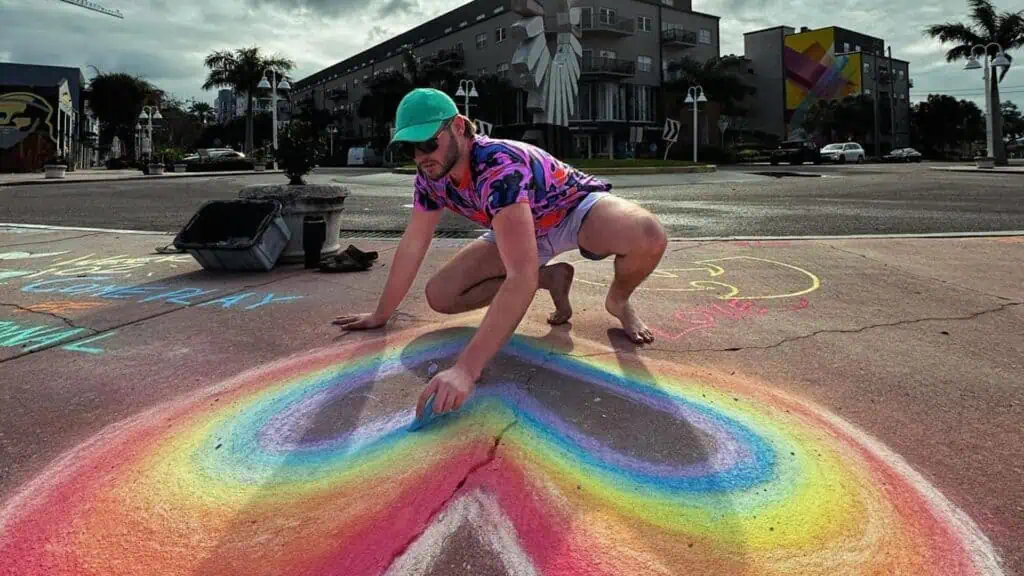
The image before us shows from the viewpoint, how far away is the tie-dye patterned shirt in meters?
2.39

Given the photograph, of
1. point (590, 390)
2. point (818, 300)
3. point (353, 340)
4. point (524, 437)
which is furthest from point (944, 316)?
point (353, 340)

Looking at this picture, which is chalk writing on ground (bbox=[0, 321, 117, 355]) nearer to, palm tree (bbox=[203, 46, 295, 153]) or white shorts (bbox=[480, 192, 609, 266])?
white shorts (bbox=[480, 192, 609, 266])

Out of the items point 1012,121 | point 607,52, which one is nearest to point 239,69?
point 607,52

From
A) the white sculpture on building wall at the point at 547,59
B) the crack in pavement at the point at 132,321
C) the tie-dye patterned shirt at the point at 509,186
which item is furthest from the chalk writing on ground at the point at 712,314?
the white sculpture on building wall at the point at 547,59

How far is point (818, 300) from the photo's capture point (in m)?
4.24

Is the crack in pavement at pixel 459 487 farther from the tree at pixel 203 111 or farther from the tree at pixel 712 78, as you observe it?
the tree at pixel 203 111

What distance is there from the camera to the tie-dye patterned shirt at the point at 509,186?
7.84ft

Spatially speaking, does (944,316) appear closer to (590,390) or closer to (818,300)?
(818,300)

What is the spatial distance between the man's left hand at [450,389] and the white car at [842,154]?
45349mm

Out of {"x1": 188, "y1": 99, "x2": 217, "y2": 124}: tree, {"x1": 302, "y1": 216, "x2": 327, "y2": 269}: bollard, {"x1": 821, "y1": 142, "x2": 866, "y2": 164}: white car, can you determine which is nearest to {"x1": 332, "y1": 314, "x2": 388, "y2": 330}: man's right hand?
{"x1": 302, "y1": 216, "x2": 327, "y2": 269}: bollard

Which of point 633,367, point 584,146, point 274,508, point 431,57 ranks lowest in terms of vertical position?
point 274,508

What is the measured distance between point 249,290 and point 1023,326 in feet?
15.5

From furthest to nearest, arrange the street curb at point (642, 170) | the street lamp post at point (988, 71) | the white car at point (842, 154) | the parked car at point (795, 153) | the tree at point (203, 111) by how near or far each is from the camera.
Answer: the tree at point (203, 111), the white car at point (842, 154), the parked car at point (795, 153), the street lamp post at point (988, 71), the street curb at point (642, 170)

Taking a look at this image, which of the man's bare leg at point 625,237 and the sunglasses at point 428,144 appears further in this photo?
the man's bare leg at point 625,237
